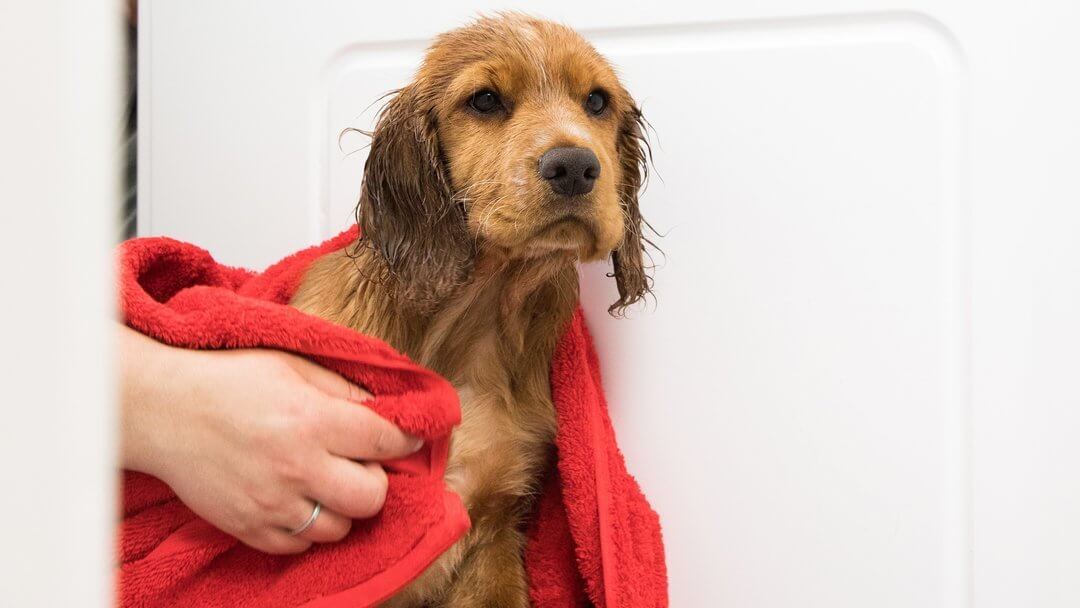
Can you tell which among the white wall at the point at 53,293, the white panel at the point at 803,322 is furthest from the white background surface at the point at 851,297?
the white wall at the point at 53,293

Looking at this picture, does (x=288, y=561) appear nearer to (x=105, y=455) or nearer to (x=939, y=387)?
(x=105, y=455)

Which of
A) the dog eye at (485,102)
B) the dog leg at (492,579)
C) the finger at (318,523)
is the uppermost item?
the dog eye at (485,102)

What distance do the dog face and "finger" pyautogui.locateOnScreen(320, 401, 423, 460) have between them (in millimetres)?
216

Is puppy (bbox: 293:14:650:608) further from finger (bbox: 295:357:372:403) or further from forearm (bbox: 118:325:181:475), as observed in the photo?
forearm (bbox: 118:325:181:475)

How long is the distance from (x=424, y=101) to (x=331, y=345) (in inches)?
17.1

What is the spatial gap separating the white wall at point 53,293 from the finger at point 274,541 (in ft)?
2.59

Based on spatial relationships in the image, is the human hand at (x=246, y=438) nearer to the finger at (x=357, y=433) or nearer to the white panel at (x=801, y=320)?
the finger at (x=357, y=433)


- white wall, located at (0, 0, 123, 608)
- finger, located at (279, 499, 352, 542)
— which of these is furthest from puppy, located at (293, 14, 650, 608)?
white wall, located at (0, 0, 123, 608)

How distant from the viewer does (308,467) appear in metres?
1.07

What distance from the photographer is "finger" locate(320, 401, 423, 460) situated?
1.09m

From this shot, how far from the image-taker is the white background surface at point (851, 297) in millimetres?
1318

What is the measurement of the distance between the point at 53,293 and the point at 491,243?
0.91 metres

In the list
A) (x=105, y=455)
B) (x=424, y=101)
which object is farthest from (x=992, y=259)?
(x=105, y=455)

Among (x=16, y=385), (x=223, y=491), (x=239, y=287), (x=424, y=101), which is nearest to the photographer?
(x=16, y=385)
